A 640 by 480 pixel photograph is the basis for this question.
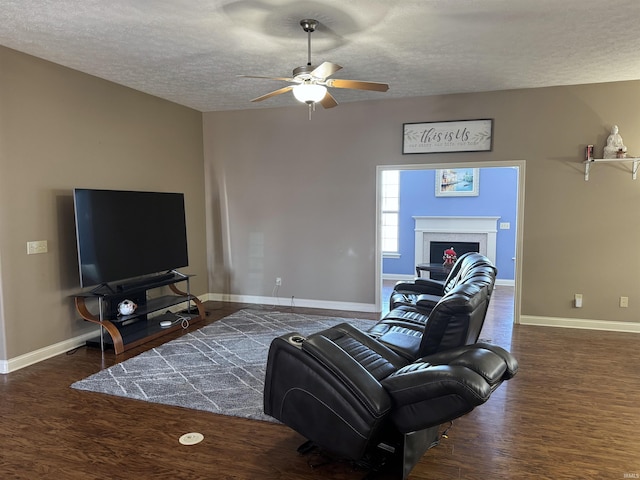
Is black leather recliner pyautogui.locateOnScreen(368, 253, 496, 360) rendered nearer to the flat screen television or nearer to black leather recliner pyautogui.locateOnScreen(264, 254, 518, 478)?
black leather recliner pyautogui.locateOnScreen(264, 254, 518, 478)

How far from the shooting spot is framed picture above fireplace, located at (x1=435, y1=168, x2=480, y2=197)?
310 inches

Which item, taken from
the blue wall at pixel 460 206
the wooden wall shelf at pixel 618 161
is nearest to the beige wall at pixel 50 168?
the blue wall at pixel 460 206

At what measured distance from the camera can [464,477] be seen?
234cm

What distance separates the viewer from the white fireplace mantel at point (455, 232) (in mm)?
7869

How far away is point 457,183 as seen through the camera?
8000 mm

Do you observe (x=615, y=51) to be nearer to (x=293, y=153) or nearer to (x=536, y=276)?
(x=536, y=276)

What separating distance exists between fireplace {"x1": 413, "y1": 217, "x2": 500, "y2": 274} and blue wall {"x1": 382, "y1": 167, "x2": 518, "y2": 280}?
0.34 ft

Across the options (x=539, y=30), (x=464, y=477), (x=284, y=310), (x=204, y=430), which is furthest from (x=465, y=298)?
(x=284, y=310)

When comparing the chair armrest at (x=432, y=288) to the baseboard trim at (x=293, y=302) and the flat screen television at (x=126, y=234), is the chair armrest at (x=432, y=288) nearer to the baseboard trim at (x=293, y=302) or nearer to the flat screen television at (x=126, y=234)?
the baseboard trim at (x=293, y=302)

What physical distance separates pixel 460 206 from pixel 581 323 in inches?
133

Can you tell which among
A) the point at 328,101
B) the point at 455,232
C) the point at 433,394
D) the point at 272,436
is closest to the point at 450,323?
the point at 433,394

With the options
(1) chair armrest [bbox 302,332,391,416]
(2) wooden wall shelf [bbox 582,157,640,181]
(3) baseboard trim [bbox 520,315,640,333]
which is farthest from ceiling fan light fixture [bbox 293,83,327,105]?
(3) baseboard trim [bbox 520,315,640,333]

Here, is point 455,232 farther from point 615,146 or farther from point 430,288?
point 430,288

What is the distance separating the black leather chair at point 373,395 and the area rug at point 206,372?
80 cm
